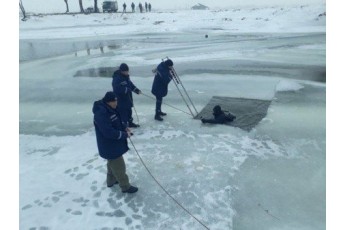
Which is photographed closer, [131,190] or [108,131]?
[108,131]

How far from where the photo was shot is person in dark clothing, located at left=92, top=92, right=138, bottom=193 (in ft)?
14.9

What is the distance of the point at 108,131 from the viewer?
14.9 feet

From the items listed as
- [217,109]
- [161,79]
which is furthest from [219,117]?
[161,79]

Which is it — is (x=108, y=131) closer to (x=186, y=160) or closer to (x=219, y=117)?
(x=186, y=160)

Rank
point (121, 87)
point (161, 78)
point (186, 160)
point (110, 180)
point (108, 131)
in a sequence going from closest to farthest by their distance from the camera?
point (108, 131), point (110, 180), point (186, 160), point (121, 87), point (161, 78)

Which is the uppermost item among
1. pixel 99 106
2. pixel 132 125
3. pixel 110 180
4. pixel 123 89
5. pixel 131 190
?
pixel 99 106

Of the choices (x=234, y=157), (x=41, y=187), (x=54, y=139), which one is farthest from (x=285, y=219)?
(x=54, y=139)

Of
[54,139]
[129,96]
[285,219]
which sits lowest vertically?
[285,219]

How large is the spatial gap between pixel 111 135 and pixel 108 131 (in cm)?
8

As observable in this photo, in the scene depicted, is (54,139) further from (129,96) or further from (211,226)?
(211,226)

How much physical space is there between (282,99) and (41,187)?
739 cm

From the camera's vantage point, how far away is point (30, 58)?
18875 millimetres

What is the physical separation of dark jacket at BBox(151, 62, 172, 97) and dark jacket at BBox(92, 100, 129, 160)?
3058mm

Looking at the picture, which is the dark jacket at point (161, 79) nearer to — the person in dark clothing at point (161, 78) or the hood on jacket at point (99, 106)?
the person in dark clothing at point (161, 78)
